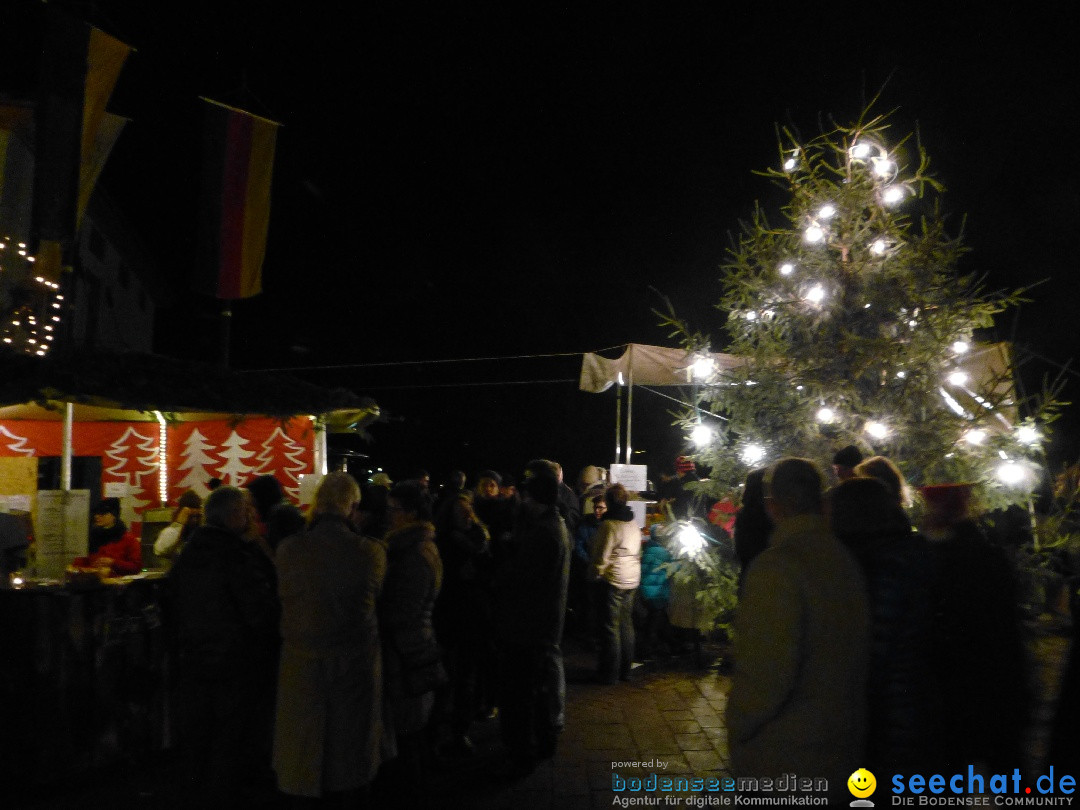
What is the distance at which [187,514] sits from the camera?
7250 millimetres

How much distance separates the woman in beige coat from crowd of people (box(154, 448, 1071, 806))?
0.03 ft

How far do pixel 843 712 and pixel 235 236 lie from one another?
27.7ft

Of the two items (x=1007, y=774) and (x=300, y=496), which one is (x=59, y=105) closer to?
(x=300, y=496)

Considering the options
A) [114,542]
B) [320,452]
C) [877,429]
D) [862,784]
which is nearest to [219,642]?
[862,784]

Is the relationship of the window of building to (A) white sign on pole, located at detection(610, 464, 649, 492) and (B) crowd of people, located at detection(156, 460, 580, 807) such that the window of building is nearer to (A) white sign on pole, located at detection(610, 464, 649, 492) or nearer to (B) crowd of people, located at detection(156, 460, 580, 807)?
(A) white sign on pole, located at detection(610, 464, 649, 492)

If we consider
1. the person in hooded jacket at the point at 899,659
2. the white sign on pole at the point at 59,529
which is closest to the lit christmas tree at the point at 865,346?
the person in hooded jacket at the point at 899,659

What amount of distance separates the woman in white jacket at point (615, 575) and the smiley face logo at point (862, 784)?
4.43 m

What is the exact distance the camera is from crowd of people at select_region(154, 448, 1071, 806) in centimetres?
246

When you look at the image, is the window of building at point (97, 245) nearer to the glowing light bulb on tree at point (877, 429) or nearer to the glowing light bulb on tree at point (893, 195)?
the glowing light bulb on tree at point (893, 195)

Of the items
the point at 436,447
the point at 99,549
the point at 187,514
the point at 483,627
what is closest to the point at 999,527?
the point at 483,627

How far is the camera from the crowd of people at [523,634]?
8.06 feet

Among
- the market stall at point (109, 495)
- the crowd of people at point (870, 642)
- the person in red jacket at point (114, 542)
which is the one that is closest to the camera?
the crowd of people at point (870, 642)

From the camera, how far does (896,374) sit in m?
6.70

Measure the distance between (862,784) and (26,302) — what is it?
1075 cm
